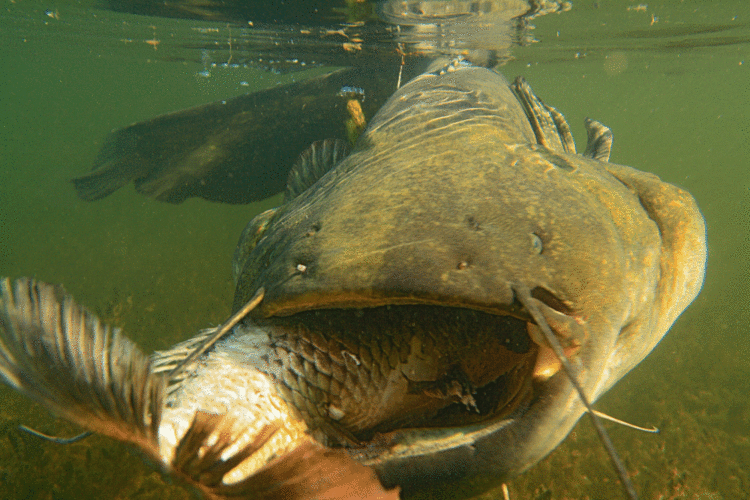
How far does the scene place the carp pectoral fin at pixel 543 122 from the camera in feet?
10.7

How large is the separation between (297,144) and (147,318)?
5.86 metres

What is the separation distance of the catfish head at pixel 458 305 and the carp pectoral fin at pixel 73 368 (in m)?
0.42

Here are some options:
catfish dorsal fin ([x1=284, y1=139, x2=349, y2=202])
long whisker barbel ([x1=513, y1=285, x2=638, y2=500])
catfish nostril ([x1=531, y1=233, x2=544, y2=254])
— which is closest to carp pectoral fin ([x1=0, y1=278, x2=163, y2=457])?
long whisker barbel ([x1=513, y1=285, x2=638, y2=500])

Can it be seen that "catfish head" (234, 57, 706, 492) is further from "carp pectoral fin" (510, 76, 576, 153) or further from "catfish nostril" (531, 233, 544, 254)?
"carp pectoral fin" (510, 76, 576, 153)

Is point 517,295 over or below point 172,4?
below

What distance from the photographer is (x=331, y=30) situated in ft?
33.8

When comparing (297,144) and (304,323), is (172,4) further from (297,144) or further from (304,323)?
Answer: (304,323)

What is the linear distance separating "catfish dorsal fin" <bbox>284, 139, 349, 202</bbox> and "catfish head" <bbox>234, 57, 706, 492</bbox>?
1.18m

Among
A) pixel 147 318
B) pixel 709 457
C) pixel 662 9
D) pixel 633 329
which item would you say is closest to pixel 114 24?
pixel 147 318

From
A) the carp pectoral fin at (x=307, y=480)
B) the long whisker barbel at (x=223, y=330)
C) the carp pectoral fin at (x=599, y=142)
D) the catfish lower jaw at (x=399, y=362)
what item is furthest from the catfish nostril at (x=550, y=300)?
the carp pectoral fin at (x=599, y=142)

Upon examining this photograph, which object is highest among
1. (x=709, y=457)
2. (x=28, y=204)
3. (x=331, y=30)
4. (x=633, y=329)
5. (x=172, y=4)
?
(x=172, y=4)

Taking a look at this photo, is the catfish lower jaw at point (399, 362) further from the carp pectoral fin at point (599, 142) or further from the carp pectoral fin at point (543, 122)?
the carp pectoral fin at point (599, 142)

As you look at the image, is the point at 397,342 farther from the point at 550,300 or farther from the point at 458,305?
the point at 550,300

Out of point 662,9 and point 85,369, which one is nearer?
point 85,369
